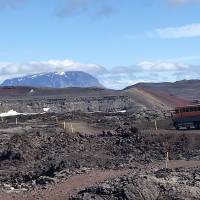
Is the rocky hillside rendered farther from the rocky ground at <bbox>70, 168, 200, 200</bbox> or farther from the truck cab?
the rocky ground at <bbox>70, 168, 200, 200</bbox>

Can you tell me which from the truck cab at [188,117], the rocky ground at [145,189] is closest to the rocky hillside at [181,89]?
the truck cab at [188,117]

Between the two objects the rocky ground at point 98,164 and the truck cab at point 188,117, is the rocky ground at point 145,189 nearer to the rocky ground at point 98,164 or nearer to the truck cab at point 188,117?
the rocky ground at point 98,164

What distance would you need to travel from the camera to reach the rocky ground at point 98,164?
24625 mm

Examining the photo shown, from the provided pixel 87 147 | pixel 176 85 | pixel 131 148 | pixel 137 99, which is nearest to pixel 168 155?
pixel 131 148

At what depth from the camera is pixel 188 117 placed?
163 feet

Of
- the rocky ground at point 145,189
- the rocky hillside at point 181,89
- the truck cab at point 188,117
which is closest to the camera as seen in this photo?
the rocky ground at point 145,189

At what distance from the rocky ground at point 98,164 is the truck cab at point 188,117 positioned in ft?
8.72

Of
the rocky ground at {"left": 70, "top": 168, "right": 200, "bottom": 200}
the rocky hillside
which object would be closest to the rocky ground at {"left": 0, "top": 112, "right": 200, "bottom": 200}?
the rocky ground at {"left": 70, "top": 168, "right": 200, "bottom": 200}

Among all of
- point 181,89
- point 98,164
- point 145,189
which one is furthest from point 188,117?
point 181,89

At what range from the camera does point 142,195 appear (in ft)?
78.4

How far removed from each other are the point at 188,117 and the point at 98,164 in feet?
56.1

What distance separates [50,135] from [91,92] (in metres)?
52.9

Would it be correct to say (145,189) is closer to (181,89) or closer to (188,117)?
(188,117)

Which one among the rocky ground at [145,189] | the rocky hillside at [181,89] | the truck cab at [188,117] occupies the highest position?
the rocky hillside at [181,89]
